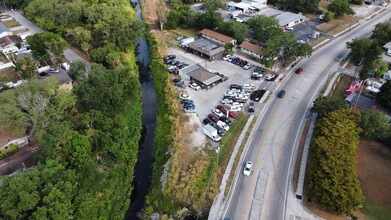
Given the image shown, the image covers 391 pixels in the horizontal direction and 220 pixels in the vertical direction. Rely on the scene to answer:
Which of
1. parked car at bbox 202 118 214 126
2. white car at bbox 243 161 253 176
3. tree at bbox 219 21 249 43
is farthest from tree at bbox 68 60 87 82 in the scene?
tree at bbox 219 21 249 43

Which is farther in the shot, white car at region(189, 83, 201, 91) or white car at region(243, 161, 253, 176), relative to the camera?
white car at region(189, 83, 201, 91)

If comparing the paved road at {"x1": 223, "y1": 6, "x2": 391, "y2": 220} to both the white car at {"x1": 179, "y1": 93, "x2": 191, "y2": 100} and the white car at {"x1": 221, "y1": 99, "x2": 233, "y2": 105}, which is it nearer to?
the white car at {"x1": 221, "y1": 99, "x2": 233, "y2": 105}

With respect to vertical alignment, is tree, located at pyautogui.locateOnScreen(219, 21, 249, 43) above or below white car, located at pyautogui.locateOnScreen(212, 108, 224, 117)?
above

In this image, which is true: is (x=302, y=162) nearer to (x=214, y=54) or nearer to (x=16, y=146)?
(x=214, y=54)

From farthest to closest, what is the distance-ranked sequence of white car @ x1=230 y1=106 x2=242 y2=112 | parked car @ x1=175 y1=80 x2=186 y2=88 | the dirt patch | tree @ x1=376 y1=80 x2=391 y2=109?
parked car @ x1=175 y1=80 x2=186 y2=88 < white car @ x1=230 y1=106 x2=242 y2=112 < tree @ x1=376 y1=80 x2=391 y2=109 < the dirt patch

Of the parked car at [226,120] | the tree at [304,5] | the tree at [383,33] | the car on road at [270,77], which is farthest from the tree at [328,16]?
the parked car at [226,120]

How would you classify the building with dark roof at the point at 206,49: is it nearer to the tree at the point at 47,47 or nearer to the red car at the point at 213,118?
the red car at the point at 213,118
